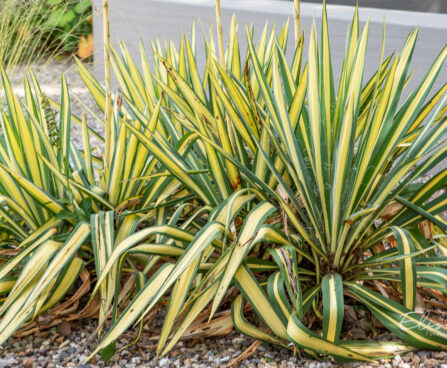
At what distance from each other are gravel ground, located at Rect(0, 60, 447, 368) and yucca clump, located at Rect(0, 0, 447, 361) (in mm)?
43

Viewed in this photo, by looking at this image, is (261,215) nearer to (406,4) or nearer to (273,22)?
(273,22)

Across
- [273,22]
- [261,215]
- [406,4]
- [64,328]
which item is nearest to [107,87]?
[261,215]

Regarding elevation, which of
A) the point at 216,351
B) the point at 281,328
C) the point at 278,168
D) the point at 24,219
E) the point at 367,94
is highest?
the point at 367,94

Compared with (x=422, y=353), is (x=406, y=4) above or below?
above

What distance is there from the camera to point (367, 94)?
1.91 metres

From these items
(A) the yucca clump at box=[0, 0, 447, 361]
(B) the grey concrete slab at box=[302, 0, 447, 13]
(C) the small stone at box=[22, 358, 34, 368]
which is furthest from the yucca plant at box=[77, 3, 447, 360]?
(B) the grey concrete slab at box=[302, 0, 447, 13]

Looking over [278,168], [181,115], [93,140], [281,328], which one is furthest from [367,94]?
[93,140]

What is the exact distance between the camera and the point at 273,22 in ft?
11.5

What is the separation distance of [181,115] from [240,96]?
26cm

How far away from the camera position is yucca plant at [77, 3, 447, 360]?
146 centimetres

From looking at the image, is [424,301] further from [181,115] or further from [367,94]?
[181,115]

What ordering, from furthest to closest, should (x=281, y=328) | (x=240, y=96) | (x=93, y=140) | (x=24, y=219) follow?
(x=93, y=140)
(x=24, y=219)
(x=240, y=96)
(x=281, y=328)

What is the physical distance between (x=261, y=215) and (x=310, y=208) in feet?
0.49

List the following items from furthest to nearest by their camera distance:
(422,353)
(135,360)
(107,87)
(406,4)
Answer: (406,4) < (107,87) < (135,360) < (422,353)
